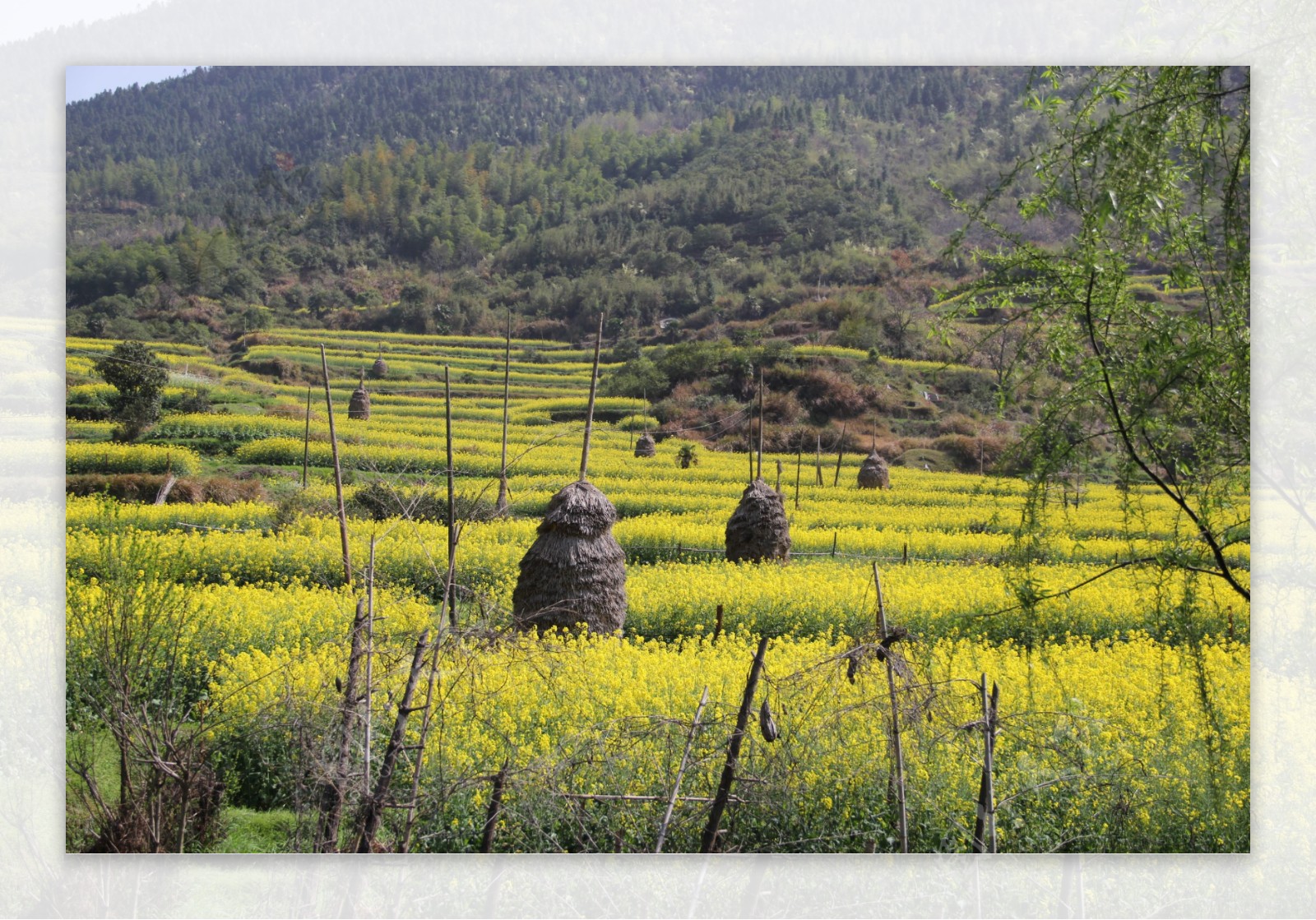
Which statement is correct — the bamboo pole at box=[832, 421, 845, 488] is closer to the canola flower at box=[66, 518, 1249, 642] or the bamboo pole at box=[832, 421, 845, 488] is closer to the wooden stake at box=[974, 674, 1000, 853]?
the canola flower at box=[66, 518, 1249, 642]

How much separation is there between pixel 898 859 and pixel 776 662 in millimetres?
1213

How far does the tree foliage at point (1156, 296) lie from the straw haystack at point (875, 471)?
1.52 metres

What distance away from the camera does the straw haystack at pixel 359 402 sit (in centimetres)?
556

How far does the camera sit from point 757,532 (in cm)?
679

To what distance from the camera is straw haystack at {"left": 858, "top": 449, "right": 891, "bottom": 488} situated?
603 cm

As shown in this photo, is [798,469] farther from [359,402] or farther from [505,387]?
[359,402]

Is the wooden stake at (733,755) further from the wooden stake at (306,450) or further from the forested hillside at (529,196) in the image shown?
the wooden stake at (306,450)

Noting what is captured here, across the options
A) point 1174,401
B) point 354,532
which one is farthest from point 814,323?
point 354,532

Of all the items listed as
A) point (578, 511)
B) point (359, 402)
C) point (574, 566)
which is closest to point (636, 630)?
point (574, 566)

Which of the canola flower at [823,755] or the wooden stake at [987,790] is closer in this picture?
the wooden stake at [987,790]

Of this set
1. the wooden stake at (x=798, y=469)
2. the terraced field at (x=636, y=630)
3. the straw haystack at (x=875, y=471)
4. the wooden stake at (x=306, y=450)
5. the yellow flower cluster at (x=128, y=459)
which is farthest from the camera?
the wooden stake at (x=798, y=469)

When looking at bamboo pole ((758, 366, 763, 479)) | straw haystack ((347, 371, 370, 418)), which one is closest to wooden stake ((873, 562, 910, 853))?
bamboo pole ((758, 366, 763, 479))

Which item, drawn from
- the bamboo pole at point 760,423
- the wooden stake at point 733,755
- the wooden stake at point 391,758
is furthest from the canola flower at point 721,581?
the wooden stake at point 733,755

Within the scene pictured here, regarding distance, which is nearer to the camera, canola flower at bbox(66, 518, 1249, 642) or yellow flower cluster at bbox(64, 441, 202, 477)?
yellow flower cluster at bbox(64, 441, 202, 477)
